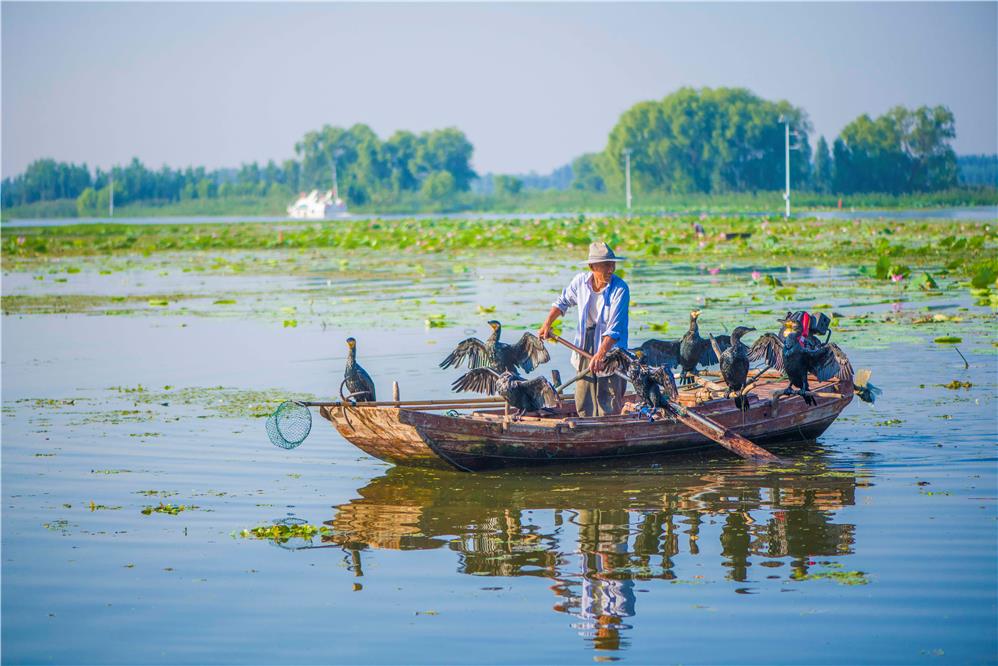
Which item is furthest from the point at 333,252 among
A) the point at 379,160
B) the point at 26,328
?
the point at 379,160

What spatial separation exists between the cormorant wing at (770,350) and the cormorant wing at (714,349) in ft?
0.81

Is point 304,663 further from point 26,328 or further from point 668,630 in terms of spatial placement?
point 26,328

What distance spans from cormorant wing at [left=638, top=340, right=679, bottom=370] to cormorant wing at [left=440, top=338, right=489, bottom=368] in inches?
56.5

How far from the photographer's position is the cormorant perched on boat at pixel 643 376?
941 centimetres

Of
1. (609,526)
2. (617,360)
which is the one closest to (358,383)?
(617,360)

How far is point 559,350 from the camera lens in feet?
52.8

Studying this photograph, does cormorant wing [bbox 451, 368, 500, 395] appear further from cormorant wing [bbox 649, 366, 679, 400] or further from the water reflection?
cormorant wing [bbox 649, 366, 679, 400]

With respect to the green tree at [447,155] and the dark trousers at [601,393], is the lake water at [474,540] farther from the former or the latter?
the green tree at [447,155]

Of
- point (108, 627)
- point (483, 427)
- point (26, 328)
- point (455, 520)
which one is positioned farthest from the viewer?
point (26, 328)

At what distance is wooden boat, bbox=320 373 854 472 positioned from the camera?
9312mm

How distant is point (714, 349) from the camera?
35.4ft

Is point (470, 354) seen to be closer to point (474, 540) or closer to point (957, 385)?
point (474, 540)

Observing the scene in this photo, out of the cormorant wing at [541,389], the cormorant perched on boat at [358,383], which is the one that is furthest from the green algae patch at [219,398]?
the cormorant wing at [541,389]

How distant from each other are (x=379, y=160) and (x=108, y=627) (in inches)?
5223
